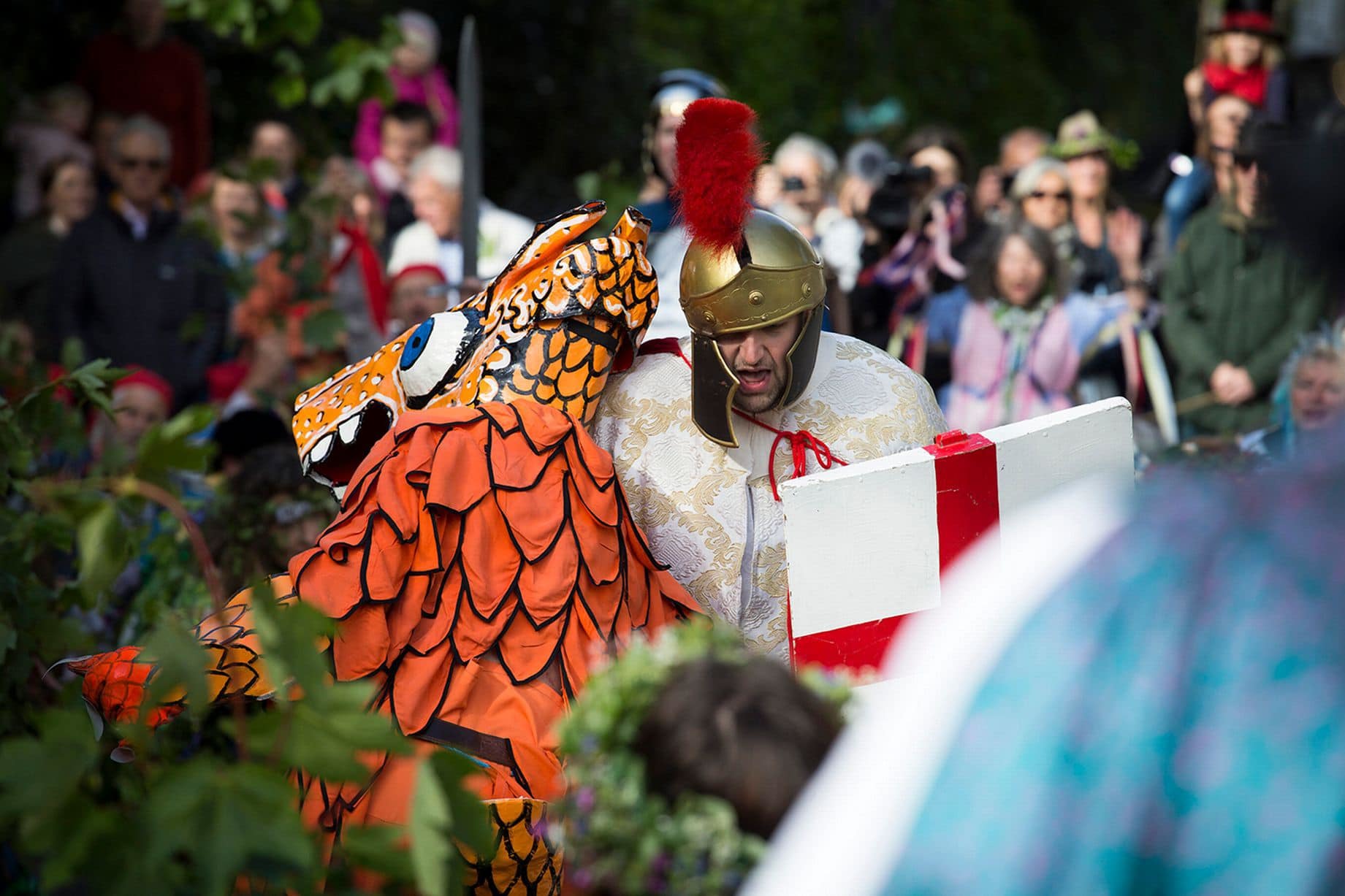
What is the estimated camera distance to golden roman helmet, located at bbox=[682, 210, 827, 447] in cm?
361

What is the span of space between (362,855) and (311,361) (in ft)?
17.1

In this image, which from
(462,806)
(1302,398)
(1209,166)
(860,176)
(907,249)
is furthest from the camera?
(860,176)

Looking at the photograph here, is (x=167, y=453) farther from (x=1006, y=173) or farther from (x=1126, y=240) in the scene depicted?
(x=1006, y=173)

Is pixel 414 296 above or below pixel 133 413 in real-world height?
above

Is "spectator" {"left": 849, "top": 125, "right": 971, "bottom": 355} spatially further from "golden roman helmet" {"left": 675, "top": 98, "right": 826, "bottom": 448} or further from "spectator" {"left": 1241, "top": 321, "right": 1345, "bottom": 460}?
"golden roman helmet" {"left": 675, "top": 98, "right": 826, "bottom": 448}

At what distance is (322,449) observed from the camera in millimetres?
3721

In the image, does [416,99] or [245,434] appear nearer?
[245,434]

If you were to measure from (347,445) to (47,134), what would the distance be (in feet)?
17.8

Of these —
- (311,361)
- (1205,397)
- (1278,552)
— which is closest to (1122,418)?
(1278,552)

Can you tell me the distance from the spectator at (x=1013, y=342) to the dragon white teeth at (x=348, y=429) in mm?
3448

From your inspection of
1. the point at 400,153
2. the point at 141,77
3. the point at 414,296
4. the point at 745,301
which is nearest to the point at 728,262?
the point at 745,301

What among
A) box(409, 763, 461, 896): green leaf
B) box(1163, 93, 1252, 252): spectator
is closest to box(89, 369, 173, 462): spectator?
box(1163, 93, 1252, 252): spectator

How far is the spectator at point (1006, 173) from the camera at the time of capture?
830cm

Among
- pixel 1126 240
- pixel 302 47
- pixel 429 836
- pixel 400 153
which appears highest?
pixel 429 836
